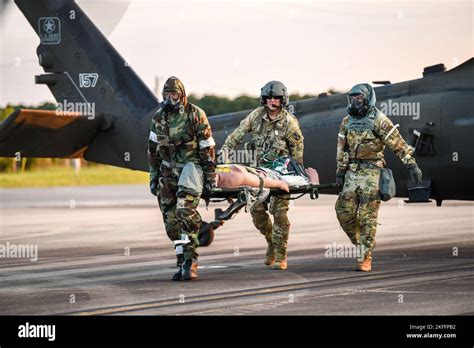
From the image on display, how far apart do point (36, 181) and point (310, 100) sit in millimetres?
35049

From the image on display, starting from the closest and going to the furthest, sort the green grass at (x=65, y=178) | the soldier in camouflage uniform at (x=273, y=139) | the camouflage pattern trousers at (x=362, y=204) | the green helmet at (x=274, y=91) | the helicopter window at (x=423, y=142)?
1. the camouflage pattern trousers at (x=362, y=204)
2. the soldier in camouflage uniform at (x=273, y=139)
3. the green helmet at (x=274, y=91)
4. the helicopter window at (x=423, y=142)
5. the green grass at (x=65, y=178)

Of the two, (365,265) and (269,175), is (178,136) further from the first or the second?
(365,265)

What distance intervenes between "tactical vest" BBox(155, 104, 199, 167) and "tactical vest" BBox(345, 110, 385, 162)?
7.26 ft

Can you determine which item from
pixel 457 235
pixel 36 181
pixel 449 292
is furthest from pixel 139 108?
pixel 36 181

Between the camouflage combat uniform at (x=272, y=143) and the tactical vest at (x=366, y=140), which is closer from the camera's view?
the tactical vest at (x=366, y=140)

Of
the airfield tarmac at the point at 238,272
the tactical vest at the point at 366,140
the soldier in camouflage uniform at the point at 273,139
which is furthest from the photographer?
the soldier in camouflage uniform at the point at 273,139

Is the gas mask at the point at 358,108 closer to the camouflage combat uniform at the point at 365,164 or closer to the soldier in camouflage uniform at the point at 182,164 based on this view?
the camouflage combat uniform at the point at 365,164

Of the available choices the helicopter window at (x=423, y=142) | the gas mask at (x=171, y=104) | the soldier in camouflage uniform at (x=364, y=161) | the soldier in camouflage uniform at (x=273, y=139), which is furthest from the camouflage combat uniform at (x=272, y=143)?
the helicopter window at (x=423, y=142)

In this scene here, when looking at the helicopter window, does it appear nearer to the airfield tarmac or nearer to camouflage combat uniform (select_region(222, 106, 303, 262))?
the airfield tarmac

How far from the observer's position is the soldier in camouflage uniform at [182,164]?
38.9ft

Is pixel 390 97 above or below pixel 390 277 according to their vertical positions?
above

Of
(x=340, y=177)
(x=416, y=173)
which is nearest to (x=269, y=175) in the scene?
(x=340, y=177)
